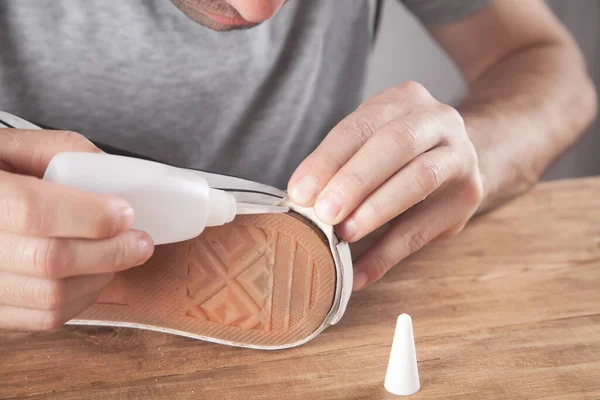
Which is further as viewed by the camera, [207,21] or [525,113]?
[525,113]

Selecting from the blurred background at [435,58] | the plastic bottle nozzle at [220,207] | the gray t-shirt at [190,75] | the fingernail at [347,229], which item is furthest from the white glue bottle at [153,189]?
the blurred background at [435,58]

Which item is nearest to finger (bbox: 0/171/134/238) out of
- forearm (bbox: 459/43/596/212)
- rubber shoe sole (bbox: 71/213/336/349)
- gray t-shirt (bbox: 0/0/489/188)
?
rubber shoe sole (bbox: 71/213/336/349)

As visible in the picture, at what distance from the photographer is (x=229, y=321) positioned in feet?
2.19

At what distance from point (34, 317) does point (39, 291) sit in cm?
5

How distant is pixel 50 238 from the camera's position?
515mm

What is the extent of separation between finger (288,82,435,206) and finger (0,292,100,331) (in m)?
0.22

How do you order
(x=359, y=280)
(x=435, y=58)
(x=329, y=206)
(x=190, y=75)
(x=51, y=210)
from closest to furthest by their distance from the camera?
(x=51, y=210) → (x=329, y=206) → (x=359, y=280) → (x=190, y=75) → (x=435, y=58)

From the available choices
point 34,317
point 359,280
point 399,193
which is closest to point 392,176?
point 399,193

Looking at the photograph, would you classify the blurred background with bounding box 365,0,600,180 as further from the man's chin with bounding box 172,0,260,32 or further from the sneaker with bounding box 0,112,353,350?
the sneaker with bounding box 0,112,353,350

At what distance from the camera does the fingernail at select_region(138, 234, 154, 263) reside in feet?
1.79

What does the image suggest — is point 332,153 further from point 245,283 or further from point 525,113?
point 525,113

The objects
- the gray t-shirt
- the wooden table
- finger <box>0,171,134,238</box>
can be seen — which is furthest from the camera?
the gray t-shirt

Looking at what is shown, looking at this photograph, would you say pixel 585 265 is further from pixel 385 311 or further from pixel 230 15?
pixel 230 15

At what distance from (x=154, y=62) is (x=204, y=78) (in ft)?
0.25
